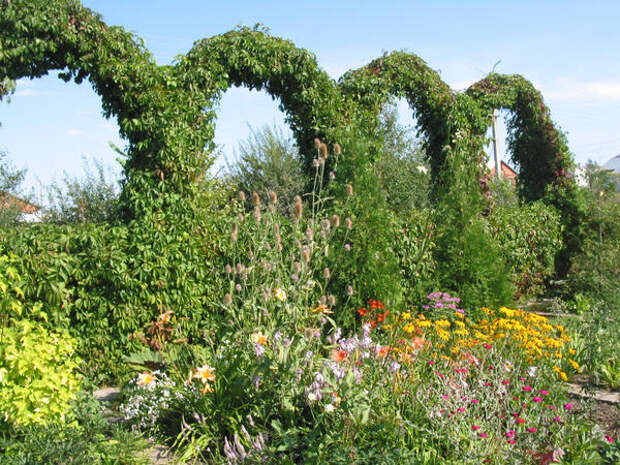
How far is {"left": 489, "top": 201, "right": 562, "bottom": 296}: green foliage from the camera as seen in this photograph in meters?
7.76

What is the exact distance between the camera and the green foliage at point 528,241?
776 cm

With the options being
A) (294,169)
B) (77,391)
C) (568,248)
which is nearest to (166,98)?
(77,391)

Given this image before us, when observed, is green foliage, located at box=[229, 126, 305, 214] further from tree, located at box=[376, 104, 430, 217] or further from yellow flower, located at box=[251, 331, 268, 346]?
yellow flower, located at box=[251, 331, 268, 346]

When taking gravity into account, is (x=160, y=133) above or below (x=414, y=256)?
above

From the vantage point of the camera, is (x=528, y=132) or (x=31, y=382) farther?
(x=528, y=132)

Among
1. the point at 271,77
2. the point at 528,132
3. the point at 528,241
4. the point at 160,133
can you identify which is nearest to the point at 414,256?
the point at 271,77

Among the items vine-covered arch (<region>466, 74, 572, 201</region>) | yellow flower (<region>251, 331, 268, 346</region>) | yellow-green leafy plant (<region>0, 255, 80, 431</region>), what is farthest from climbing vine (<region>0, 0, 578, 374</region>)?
vine-covered arch (<region>466, 74, 572, 201</region>)

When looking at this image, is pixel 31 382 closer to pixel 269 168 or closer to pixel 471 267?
pixel 471 267

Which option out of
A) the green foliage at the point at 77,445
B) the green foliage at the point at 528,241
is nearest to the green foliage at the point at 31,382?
the green foliage at the point at 77,445

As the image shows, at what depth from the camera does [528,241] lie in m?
8.32

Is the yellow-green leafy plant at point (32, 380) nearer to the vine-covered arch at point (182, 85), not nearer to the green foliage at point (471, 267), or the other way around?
Answer: the vine-covered arch at point (182, 85)

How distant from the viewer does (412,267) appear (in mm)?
6133

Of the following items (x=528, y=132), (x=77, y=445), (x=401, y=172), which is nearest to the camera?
(x=77, y=445)

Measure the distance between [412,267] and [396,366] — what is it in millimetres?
3276
